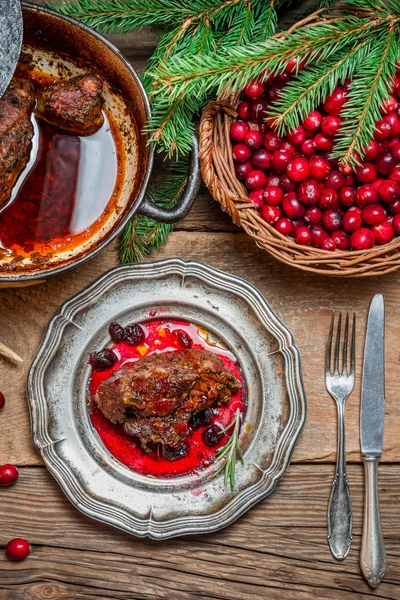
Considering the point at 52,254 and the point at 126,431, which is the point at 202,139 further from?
the point at 126,431

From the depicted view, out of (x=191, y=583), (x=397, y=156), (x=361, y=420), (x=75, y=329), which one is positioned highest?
(x=397, y=156)

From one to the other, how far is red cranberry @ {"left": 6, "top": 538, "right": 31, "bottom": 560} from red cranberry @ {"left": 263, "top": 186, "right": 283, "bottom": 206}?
1365 mm

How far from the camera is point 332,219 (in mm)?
1932

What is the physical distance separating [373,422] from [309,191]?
811 millimetres

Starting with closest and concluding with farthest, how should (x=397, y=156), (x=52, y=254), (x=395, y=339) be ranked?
(x=397, y=156) < (x=52, y=254) < (x=395, y=339)

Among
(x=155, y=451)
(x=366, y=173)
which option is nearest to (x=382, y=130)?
(x=366, y=173)

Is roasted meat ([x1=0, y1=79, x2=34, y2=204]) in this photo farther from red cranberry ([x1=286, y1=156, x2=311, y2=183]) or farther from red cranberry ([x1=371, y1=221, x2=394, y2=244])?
red cranberry ([x1=371, y1=221, x2=394, y2=244])

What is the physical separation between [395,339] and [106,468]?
3.51ft

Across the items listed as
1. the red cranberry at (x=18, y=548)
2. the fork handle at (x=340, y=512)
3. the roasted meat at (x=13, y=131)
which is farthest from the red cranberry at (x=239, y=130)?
the red cranberry at (x=18, y=548)

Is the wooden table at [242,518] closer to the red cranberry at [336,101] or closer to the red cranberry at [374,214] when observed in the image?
the red cranberry at [374,214]

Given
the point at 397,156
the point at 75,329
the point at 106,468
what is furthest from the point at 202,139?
the point at 106,468

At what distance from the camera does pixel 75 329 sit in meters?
2.10

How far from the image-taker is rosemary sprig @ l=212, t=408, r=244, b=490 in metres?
1.96

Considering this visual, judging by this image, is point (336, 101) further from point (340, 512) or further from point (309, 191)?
point (340, 512)
